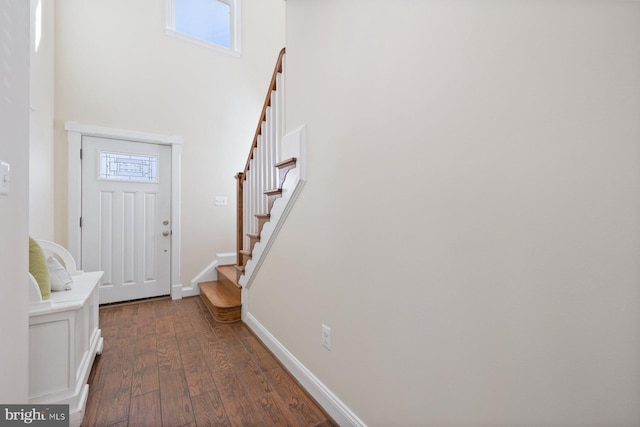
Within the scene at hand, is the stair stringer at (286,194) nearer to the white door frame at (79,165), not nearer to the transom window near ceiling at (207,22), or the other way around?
the white door frame at (79,165)

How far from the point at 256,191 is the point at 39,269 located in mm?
1490

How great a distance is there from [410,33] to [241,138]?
3.11 meters

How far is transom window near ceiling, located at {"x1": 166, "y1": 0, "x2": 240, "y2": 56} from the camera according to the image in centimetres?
338

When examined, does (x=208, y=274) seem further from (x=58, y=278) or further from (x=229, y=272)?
(x=58, y=278)

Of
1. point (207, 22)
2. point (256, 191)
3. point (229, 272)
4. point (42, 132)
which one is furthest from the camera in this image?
point (207, 22)

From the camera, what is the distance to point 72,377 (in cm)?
139

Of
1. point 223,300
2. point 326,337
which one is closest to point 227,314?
point 223,300

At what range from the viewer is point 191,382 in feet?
5.59

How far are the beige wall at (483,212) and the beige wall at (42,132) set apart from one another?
243cm

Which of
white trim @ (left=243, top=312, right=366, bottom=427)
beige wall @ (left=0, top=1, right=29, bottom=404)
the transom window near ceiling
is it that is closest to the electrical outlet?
white trim @ (left=243, top=312, right=366, bottom=427)

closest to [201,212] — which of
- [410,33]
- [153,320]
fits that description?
[153,320]

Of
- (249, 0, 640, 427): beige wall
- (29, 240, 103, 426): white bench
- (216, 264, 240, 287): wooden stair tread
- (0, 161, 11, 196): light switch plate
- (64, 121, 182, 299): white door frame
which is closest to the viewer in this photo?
(249, 0, 640, 427): beige wall

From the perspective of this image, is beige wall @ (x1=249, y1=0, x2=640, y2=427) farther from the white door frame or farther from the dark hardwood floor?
the white door frame

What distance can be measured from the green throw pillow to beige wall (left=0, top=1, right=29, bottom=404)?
27cm
